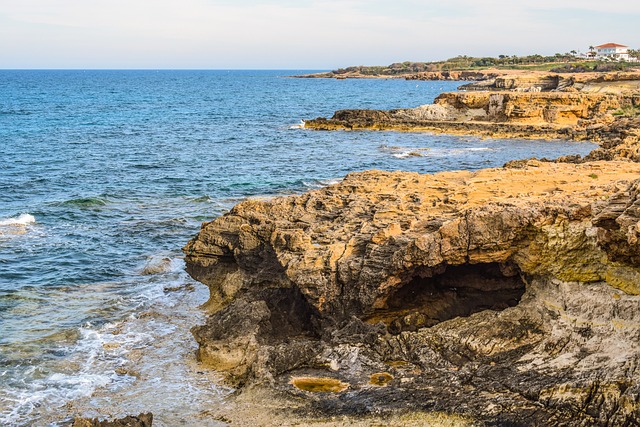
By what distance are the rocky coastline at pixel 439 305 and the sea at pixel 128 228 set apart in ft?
4.82

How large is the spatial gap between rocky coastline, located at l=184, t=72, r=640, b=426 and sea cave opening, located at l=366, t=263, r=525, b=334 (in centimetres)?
4

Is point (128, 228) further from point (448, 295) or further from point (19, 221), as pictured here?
point (448, 295)

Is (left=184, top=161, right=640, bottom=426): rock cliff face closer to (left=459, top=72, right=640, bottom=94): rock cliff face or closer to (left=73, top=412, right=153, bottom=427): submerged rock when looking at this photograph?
(left=73, top=412, right=153, bottom=427): submerged rock

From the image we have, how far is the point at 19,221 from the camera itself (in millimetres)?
30703

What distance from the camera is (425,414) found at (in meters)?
12.8

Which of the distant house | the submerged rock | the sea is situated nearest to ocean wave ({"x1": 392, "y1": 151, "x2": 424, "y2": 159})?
the sea

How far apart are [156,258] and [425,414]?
49.3ft

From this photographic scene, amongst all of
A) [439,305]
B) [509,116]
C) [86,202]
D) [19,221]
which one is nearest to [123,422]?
[439,305]

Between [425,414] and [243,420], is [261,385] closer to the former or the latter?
[243,420]

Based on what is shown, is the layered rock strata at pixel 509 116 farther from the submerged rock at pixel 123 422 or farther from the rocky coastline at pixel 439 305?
the submerged rock at pixel 123 422

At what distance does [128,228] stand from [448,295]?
56.1 feet

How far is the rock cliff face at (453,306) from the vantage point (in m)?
12.8

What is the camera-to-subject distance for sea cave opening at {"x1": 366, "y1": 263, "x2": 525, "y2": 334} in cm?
1638

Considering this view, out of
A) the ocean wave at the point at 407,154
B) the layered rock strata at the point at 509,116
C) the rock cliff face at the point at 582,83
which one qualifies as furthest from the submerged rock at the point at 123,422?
the rock cliff face at the point at 582,83
